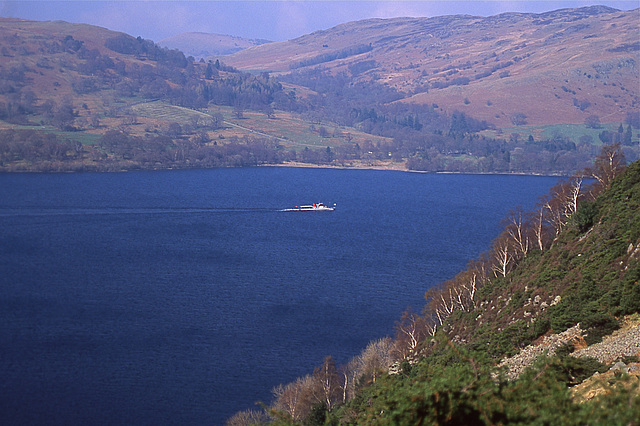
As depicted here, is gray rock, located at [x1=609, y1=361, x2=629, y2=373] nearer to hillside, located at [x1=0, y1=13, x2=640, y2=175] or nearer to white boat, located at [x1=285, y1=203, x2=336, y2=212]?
white boat, located at [x1=285, y1=203, x2=336, y2=212]

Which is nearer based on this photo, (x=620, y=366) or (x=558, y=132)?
(x=620, y=366)

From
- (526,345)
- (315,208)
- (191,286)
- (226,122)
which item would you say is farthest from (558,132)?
(526,345)

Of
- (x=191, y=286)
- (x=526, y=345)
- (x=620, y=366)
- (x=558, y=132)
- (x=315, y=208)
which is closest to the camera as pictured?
(x=620, y=366)

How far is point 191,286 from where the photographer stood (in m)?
45.3

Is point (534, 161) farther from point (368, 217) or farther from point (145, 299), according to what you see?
point (145, 299)

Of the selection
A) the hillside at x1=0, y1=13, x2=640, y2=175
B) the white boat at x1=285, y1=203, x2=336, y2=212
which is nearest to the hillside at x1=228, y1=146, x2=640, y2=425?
the white boat at x1=285, y1=203, x2=336, y2=212

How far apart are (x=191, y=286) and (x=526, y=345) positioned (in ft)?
101

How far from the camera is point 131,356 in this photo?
3278 centimetres

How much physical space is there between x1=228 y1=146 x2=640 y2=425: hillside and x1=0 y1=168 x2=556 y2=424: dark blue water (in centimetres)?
480

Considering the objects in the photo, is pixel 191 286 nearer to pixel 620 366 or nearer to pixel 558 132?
pixel 620 366

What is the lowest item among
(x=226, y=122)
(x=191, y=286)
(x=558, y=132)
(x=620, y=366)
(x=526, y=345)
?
(x=191, y=286)

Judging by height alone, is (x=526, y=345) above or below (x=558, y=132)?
below

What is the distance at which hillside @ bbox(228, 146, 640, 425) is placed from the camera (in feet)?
28.3

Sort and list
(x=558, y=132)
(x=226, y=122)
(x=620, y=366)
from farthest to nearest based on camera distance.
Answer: (x=558, y=132) → (x=226, y=122) → (x=620, y=366)
